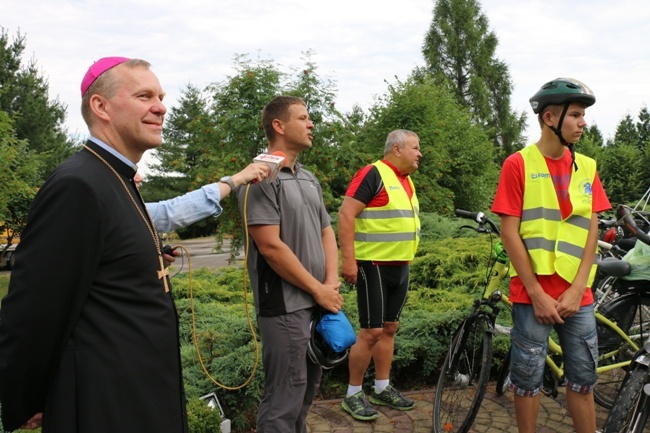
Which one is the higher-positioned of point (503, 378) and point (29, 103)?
point (29, 103)

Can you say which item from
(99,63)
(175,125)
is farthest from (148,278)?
(175,125)

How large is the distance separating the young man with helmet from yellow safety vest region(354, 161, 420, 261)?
1145 mm

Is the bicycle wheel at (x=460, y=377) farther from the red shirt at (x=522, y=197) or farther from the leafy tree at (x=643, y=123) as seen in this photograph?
the leafy tree at (x=643, y=123)

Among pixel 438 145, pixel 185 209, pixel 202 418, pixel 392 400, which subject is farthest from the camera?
pixel 438 145

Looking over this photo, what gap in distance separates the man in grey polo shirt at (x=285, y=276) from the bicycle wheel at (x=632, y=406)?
1.48 m

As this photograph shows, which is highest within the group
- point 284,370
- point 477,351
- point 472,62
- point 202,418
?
point 472,62

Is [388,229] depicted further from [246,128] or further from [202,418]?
[246,128]

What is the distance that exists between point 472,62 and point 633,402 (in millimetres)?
38056

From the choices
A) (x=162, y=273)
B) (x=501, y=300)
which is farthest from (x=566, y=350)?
(x=162, y=273)

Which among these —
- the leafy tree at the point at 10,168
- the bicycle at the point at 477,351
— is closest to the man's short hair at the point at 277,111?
the bicycle at the point at 477,351

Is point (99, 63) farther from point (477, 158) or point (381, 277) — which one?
point (477, 158)

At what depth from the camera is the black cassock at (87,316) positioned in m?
1.50

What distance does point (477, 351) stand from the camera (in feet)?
12.4

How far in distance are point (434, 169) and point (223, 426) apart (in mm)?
12261
